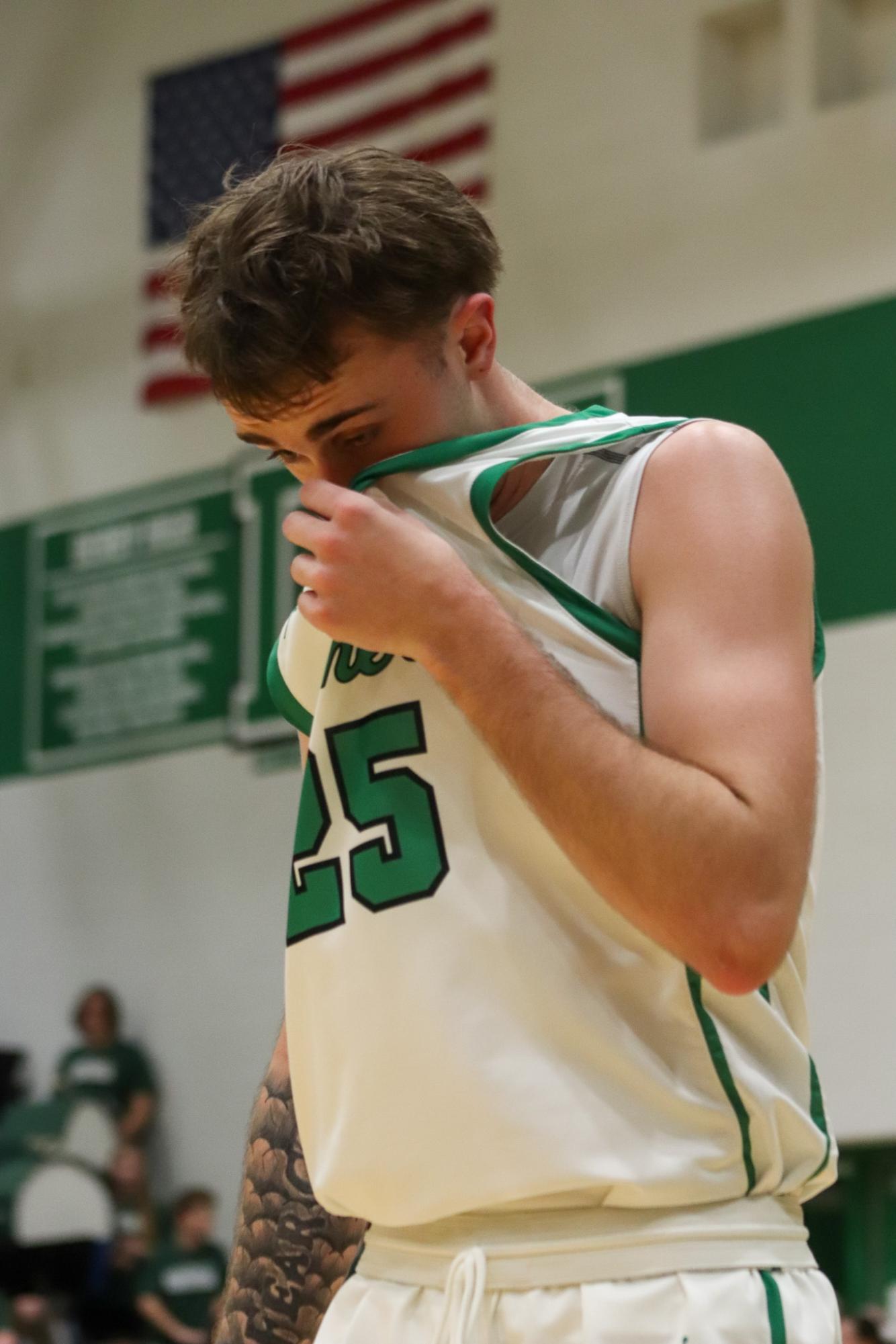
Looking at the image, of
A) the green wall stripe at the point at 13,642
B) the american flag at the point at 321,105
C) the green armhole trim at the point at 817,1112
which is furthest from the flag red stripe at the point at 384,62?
the green armhole trim at the point at 817,1112

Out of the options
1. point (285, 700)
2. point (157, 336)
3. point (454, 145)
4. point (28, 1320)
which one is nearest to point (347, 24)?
point (454, 145)

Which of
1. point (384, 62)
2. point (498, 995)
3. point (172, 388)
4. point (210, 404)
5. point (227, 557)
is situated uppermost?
point (384, 62)

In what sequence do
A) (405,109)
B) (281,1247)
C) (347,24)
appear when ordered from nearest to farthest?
1. (281,1247)
2. (405,109)
3. (347,24)

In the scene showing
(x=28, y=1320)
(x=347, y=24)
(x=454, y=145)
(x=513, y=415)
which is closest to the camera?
(x=513, y=415)

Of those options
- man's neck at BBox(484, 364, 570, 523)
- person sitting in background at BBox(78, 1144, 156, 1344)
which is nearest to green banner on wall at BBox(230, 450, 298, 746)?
person sitting in background at BBox(78, 1144, 156, 1344)

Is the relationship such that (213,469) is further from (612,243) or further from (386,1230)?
(386,1230)

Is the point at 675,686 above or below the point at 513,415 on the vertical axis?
below

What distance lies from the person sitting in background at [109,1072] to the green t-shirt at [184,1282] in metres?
1.20

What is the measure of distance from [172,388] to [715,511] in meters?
12.1

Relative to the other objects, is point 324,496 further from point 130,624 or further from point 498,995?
point 130,624

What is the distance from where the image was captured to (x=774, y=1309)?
1.87 meters

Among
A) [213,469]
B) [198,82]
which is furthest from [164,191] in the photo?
[213,469]

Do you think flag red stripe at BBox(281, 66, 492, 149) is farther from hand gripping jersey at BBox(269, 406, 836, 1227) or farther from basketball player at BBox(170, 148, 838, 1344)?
hand gripping jersey at BBox(269, 406, 836, 1227)

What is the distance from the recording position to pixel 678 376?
35.9 ft
